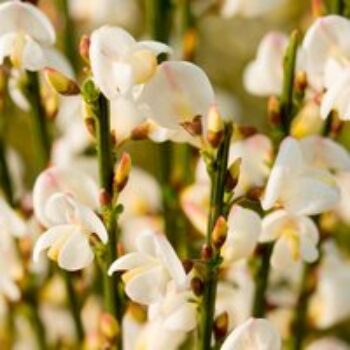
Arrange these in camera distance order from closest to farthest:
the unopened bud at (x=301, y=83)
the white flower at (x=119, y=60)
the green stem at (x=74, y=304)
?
the white flower at (x=119, y=60) → the unopened bud at (x=301, y=83) → the green stem at (x=74, y=304)

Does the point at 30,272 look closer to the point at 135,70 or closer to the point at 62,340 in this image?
the point at 62,340

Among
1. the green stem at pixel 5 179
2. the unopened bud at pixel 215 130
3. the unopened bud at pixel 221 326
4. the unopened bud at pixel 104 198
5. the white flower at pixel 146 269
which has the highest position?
the unopened bud at pixel 215 130

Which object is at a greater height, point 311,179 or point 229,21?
point 311,179

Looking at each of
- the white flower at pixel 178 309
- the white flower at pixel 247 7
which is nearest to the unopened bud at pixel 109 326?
the white flower at pixel 178 309

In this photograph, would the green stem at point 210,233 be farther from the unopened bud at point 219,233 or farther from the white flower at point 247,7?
the white flower at point 247,7

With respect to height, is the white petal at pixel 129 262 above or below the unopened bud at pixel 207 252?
below

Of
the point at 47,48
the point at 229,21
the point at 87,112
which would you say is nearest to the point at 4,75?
the point at 47,48

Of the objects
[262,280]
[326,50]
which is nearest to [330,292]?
[262,280]
